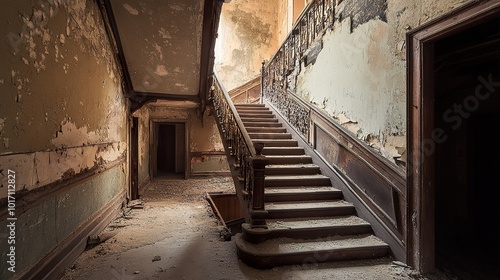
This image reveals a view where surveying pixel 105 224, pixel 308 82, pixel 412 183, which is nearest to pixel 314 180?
pixel 412 183

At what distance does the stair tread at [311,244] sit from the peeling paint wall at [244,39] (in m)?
8.67

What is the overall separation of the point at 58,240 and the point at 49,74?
5.29 ft

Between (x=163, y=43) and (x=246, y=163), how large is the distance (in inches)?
94.8

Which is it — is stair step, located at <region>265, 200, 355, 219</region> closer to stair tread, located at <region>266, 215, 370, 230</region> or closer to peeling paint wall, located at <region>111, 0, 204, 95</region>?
stair tread, located at <region>266, 215, 370, 230</region>

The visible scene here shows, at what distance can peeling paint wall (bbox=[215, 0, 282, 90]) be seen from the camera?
434 inches

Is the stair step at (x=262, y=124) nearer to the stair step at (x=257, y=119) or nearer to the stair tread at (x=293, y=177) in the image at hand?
the stair step at (x=257, y=119)

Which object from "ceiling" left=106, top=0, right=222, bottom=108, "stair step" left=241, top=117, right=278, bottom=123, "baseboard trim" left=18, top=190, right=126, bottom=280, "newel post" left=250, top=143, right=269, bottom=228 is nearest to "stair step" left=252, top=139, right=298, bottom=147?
"stair step" left=241, top=117, right=278, bottom=123

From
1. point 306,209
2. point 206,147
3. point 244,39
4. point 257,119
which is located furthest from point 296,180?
point 244,39

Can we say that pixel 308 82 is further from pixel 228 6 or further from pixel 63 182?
pixel 228 6

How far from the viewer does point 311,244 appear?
10.2ft

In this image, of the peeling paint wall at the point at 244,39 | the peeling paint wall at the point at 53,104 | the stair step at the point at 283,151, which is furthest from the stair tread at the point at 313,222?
the peeling paint wall at the point at 244,39

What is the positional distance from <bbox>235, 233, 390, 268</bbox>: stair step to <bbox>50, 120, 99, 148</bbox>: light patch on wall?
7.14 feet

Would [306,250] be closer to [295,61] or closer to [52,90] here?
[52,90]

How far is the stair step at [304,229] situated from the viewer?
3148mm
